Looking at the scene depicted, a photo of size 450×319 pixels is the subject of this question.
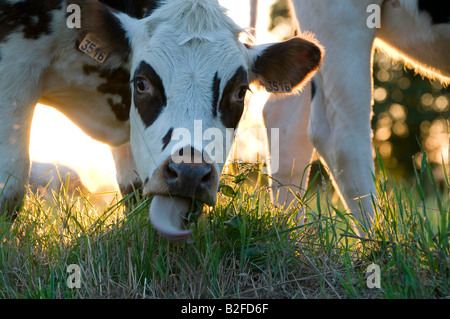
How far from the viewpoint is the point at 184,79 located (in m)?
3.32

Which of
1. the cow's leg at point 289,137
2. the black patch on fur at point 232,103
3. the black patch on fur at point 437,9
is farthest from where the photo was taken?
the cow's leg at point 289,137

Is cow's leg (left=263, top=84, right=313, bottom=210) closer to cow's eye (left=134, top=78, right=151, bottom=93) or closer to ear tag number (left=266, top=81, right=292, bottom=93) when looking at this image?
ear tag number (left=266, top=81, right=292, bottom=93)

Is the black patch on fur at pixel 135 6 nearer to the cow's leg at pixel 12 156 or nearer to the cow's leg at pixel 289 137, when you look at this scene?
the cow's leg at pixel 12 156

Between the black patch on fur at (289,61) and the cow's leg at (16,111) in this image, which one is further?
the black patch on fur at (289,61)

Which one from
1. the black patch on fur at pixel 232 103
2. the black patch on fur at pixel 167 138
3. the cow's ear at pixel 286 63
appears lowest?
the black patch on fur at pixel 167 138

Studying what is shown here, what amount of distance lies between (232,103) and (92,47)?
3.30ft

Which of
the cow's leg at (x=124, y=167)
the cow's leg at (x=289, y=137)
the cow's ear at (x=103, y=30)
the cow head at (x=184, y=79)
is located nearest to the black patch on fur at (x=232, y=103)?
the cow head at (x=184, y=79)

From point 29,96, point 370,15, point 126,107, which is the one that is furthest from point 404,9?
point 29,96

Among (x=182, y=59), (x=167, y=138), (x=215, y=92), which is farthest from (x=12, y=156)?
(x=215, y=92)

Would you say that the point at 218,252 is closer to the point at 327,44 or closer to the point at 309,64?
the point at 309,64

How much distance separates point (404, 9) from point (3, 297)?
3077mm

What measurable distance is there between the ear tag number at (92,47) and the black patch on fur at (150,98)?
43cm

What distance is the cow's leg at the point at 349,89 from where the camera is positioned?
416cm

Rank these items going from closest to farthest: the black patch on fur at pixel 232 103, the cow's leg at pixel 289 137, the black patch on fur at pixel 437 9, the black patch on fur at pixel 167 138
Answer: the black patch on fur at pixel 167 138 < the black patch on fur at pixel 232 103 < the black patch on fur at pixel 437 9 < the cow's leg at pixel 289 137
